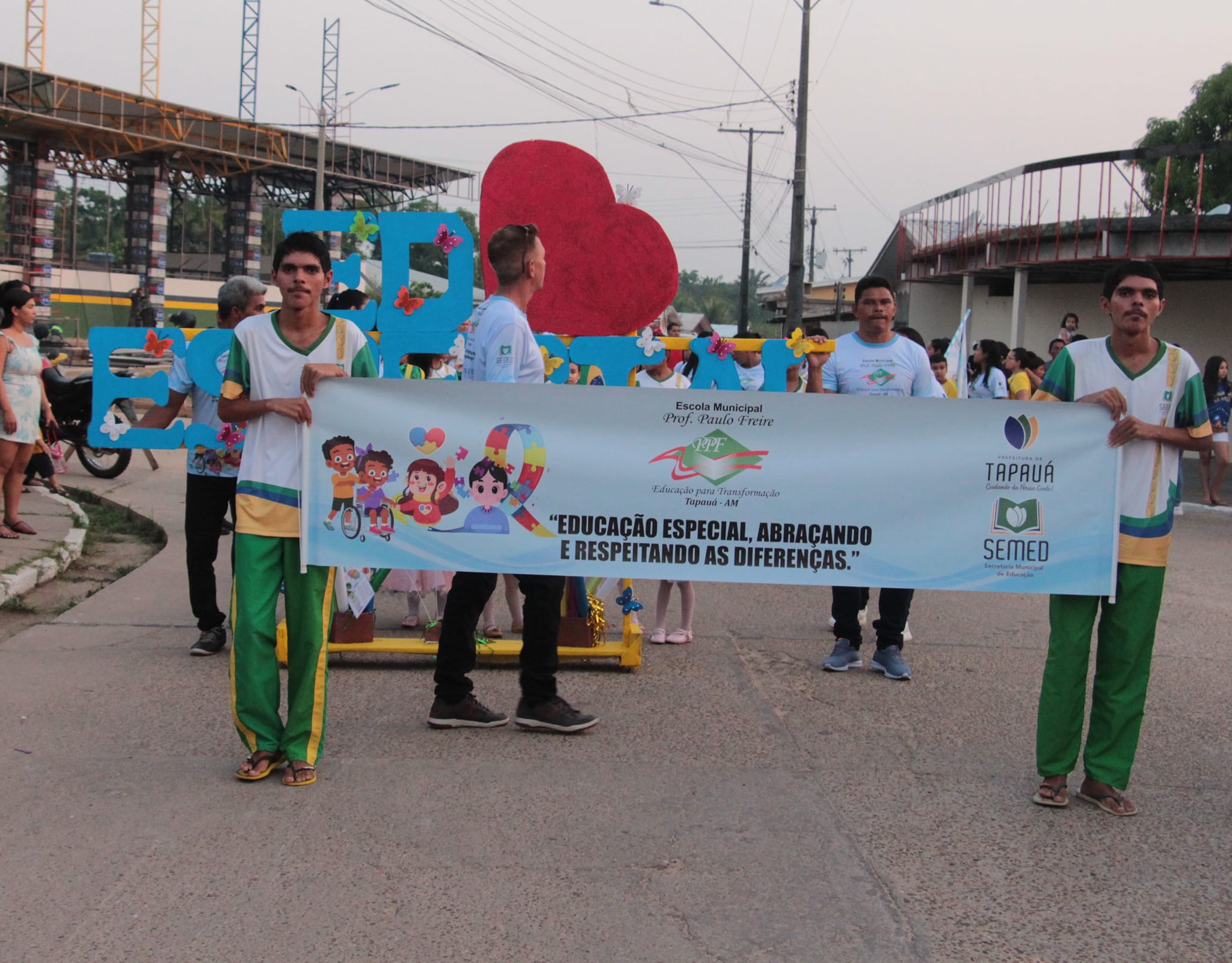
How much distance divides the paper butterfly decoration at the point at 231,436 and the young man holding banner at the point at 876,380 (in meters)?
3.06

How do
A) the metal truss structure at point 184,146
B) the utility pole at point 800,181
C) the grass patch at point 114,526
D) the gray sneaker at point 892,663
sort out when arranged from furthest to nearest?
the metal truss structure at point 184,146 → the utility pole at point 800,181 → the grass patch at point 114,526 → the gray sneaker at point 892,663

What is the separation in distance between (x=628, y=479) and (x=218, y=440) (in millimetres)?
2810

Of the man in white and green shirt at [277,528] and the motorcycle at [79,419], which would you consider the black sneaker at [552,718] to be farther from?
the motorcycle at [79,419]

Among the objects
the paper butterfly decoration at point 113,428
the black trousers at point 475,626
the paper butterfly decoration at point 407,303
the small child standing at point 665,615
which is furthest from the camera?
the small child standing at point 665,615

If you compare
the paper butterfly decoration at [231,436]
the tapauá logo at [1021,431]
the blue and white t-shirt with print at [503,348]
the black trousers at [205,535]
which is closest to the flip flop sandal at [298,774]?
the blue and white t-shirt with print at [503,348]

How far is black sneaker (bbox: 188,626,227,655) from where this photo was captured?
6.58 m

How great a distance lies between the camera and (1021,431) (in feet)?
15.3

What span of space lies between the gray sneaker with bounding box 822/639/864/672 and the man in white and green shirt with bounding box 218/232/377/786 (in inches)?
118

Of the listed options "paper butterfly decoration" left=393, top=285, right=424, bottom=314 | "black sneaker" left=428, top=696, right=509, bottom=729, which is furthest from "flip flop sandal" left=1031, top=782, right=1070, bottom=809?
"paper butterfly decoration" left=393, top=285, right=424, bottom=314

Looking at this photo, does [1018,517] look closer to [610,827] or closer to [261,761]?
[610,827]

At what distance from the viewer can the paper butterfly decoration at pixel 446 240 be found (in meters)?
6.52

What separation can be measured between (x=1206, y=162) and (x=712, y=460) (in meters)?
36.1

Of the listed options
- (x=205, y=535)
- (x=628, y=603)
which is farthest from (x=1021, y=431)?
(x=205, y=535)

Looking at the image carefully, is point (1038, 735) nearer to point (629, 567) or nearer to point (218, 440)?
point (629, 567)
